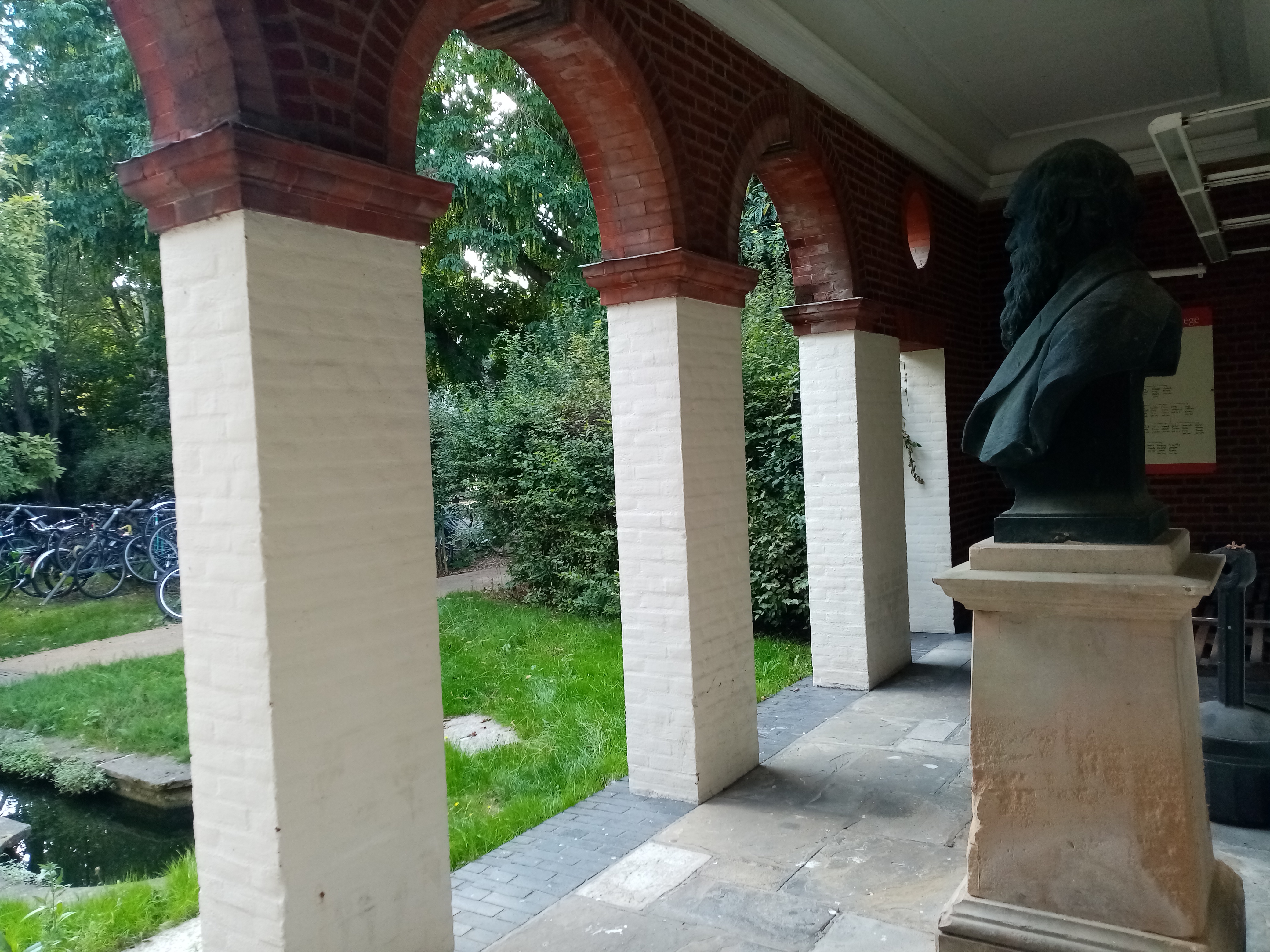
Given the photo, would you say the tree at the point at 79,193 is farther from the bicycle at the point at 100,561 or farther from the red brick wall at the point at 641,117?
the red brick wall at the point at 641,117

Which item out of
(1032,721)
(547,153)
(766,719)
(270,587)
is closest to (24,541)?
(547,153)

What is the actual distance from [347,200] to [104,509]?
34.2 ft

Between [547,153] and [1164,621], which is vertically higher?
[547,153]

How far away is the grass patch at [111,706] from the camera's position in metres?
6.14

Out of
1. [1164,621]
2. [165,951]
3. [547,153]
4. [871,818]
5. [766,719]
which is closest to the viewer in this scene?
[1164,621]

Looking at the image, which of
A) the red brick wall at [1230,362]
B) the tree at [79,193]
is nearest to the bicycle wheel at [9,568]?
the tree at [79,193]

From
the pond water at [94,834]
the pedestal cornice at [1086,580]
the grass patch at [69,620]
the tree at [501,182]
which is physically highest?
the tree at [501,182]

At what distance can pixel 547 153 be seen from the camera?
13.2 m

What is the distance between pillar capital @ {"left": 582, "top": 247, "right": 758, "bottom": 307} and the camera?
429 centimetres

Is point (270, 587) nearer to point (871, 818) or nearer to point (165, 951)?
point (165, 951)

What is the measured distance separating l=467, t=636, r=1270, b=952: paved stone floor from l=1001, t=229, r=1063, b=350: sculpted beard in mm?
2001

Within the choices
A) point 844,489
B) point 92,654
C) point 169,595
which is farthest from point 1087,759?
point 169,595

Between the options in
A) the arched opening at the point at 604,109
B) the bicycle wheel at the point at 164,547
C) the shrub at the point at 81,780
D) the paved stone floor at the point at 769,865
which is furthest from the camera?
the bicycle wheel at the point at 164,547

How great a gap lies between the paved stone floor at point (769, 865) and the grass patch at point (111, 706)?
3.23m
